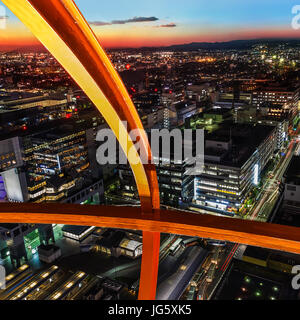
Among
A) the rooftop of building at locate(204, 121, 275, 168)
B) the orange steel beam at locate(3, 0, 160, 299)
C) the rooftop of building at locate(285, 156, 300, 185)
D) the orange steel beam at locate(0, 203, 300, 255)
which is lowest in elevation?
the rooftop of building at locate(285, 156, 300, 185)

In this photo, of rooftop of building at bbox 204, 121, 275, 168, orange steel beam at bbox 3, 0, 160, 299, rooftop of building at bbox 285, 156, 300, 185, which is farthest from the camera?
rooftop of building at bbox 204, 121, 275, 168

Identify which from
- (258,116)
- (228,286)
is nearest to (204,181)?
(228,286)

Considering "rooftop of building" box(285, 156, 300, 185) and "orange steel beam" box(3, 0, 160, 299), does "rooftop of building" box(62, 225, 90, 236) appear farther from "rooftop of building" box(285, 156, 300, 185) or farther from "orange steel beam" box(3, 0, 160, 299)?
"orange steel beam" box(3, 0, 160, 299)

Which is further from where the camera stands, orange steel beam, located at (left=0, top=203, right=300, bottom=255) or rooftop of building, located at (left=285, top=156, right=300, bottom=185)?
rooftop of building, located at (left=285, top=156, right=300, bottom=185)

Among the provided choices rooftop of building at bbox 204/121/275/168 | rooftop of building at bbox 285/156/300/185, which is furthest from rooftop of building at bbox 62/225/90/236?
rooftop of building at bbox 285/156/300/185

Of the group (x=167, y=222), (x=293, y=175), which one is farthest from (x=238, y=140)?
(x=167, y=222)

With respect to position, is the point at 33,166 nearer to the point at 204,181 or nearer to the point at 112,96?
the point at 204,181

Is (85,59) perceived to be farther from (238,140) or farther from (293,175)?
(238,140)
